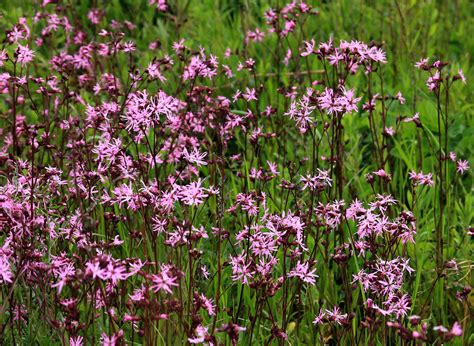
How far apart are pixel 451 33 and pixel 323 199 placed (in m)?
2.72

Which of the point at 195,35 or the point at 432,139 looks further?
the point at 195,35

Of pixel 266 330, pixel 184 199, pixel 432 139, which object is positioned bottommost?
pixel 266 330

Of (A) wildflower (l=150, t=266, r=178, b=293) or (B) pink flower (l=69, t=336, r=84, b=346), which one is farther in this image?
(B) pink flower (l=69, t=336, r=84, b=346)

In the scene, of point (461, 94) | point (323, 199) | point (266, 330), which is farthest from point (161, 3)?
point (266, 330)

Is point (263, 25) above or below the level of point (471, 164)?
above

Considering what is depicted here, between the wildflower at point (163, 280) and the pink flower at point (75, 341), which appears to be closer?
the wildflower at point (163, 280)

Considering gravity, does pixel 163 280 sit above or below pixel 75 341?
above

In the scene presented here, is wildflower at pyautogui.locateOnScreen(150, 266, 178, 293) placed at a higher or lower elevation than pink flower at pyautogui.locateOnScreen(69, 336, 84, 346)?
higher

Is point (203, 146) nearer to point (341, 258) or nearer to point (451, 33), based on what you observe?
point (341, 258)

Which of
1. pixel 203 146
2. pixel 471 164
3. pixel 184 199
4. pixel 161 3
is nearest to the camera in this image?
pixel 184 199

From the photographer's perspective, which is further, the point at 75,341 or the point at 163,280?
the point at 75,341

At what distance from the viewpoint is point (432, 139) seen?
4730 mm

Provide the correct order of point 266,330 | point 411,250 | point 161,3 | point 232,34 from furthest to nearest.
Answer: point 232,34 < point 161,3 < point 411,250 < point 266,330

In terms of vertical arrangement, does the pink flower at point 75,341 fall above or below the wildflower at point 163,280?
below
